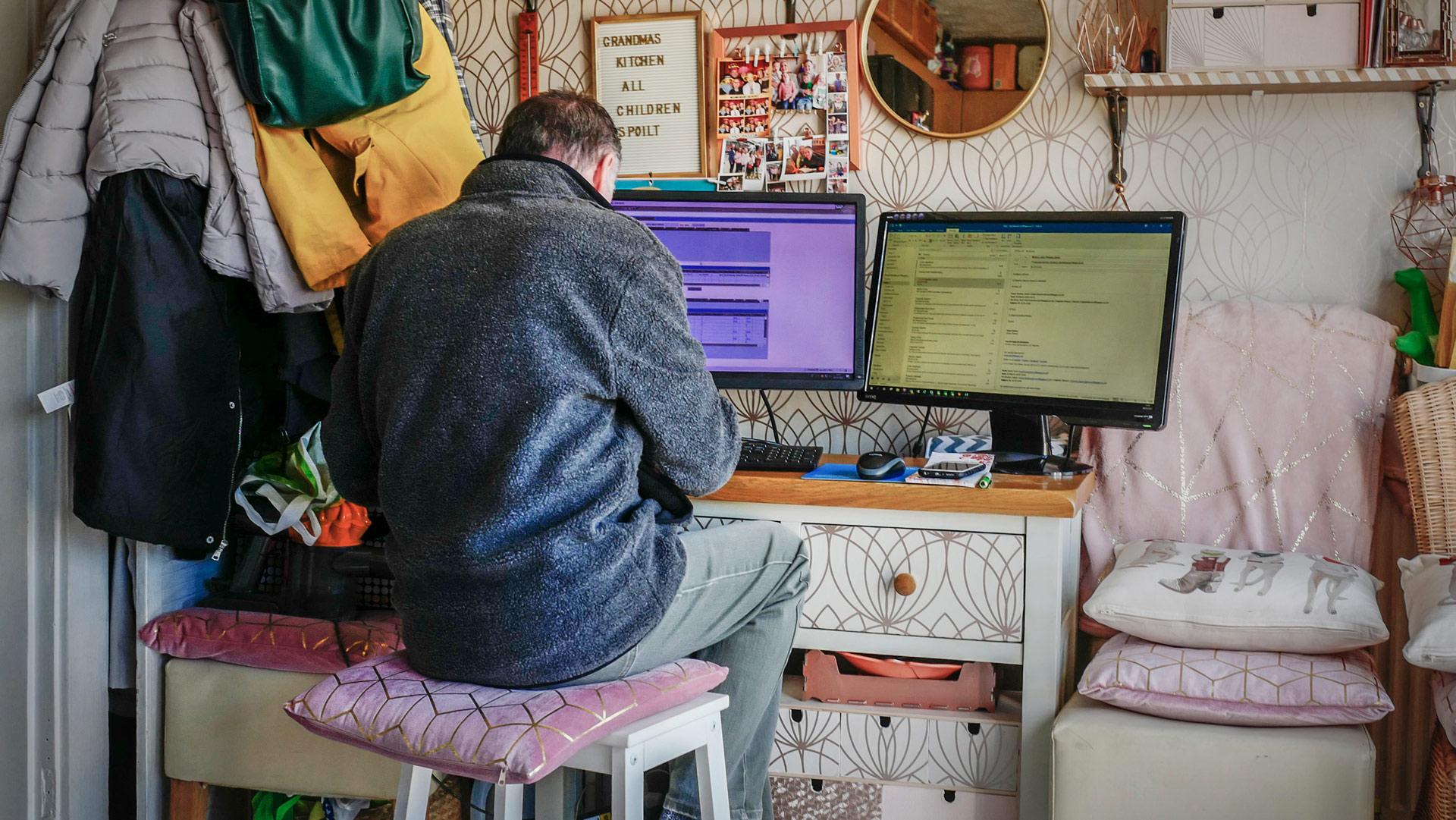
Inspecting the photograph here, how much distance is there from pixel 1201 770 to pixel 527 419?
1.06 metres

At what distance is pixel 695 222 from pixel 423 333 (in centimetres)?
87

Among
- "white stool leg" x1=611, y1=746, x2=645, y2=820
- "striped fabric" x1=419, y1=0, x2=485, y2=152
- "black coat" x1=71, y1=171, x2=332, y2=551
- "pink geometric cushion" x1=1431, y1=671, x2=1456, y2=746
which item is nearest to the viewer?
"white stool leg" x1=611, y1=746, x2=645, y2=820

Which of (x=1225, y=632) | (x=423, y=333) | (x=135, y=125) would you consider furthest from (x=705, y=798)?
(x=135, y=125)

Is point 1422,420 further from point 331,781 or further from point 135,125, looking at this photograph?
point 135,125

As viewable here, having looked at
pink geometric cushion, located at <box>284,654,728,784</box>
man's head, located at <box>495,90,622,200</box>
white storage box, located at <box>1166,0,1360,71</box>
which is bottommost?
pink geometric cushion, located at <box>284,654,728,784</box>

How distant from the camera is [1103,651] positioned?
1.81 metres

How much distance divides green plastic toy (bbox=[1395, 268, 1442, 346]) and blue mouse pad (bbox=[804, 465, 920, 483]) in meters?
0.87

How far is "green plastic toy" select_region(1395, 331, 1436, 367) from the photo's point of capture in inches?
77.6

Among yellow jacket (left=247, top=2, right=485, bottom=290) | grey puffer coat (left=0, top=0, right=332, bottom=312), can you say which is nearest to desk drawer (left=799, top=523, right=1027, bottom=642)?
yellow jacket (left=247, top=2, right=485, bottom=290)

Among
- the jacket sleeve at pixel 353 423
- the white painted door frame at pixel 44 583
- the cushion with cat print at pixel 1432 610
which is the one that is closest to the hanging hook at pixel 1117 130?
the cushion with cat print at pixel 1432 610

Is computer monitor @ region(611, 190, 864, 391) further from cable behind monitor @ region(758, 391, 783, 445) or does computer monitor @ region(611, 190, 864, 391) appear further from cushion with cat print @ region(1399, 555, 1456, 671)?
cushion with cat print @ region(1399, 555, 1456, 671)

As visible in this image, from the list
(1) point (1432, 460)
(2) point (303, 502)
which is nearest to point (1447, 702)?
(1) point (1432, 460)

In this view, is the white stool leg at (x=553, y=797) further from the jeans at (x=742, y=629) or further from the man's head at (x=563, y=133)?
the man's head at (x=563, y=133)

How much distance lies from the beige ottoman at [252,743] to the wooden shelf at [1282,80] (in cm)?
167
